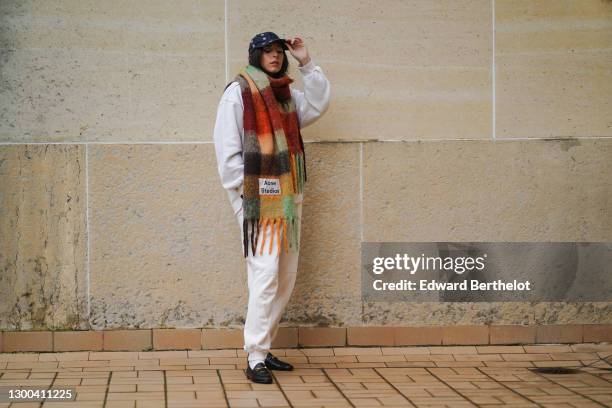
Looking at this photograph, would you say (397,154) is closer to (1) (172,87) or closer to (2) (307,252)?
(2) (307,252)

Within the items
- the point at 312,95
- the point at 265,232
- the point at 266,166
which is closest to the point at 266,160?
the point at 266,166

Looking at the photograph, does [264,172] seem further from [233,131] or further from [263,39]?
[263,39]

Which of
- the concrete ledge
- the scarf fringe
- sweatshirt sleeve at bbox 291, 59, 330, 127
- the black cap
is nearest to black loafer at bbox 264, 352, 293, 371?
the concrete ledge

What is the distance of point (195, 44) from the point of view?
21.5 ft

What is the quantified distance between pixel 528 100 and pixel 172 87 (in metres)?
2.41

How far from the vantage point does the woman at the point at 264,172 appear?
5.86m

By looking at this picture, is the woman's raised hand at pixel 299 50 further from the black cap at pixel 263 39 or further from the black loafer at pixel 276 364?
the black loafer at pixel 276 364

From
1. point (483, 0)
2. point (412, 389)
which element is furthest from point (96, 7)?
point (412, 389)

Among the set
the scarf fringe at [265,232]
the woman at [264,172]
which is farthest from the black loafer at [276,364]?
the scarf fringe at [265,232]

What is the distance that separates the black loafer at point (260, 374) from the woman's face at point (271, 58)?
1.78 meters

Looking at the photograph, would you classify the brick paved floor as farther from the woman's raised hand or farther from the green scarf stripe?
the woman's raised hand

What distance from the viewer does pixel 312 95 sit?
6.18m

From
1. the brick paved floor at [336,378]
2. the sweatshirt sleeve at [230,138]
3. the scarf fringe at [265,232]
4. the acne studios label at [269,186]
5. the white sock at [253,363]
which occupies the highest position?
the sweatshirt sleeve at [230,138]

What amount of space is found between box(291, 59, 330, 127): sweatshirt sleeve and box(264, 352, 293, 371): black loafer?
4.88 feet
